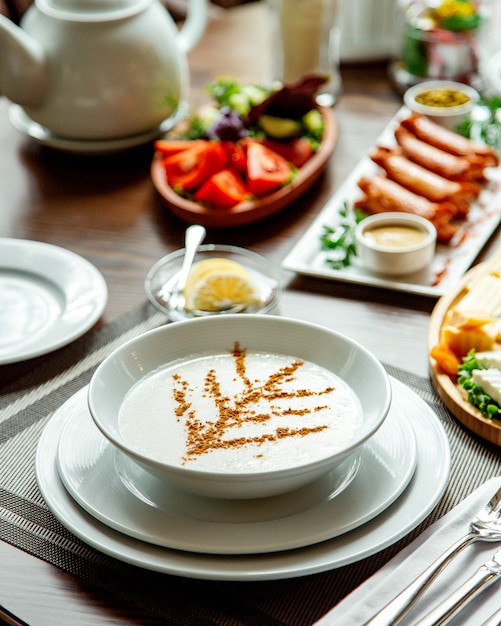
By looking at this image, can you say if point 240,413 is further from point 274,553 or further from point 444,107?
point 444,107

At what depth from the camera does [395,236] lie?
134cm

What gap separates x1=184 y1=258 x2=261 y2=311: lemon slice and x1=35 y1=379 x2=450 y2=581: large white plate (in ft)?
1.20

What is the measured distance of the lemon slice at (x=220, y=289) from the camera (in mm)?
1158

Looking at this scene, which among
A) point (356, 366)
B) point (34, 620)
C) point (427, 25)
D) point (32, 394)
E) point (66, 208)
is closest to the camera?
point (34, 620)

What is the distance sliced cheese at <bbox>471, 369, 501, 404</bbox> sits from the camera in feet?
3.16

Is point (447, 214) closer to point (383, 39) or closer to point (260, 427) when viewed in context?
point (260, 427)

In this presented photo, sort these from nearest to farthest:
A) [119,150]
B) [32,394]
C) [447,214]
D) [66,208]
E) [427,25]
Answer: [32,394], [447,214], [66,208], [119,150], [427,25]

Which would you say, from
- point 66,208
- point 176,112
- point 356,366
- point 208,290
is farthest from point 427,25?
point 356,366

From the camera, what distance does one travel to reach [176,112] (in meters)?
1.75

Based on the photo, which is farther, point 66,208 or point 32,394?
point 66,208

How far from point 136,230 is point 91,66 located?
327 millimetres

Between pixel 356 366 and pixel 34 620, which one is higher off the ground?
pixel 356 366

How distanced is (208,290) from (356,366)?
1.07 ft

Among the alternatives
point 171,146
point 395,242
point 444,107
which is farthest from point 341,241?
point 444,107
